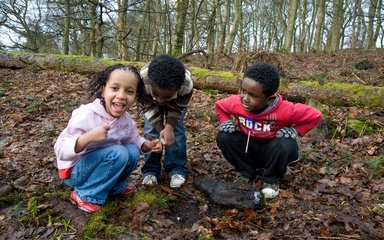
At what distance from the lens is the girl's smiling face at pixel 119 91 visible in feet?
8.04

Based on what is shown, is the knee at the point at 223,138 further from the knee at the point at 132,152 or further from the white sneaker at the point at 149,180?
the knee at the point at 132,152

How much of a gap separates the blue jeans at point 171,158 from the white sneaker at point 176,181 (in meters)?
0.07

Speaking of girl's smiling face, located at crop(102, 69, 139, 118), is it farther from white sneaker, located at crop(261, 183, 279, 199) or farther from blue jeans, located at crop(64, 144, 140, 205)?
white sneaker, located at crop(261, 183, 279, 199)

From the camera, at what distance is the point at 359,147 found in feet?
13.6

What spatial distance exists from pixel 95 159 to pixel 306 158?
260cm

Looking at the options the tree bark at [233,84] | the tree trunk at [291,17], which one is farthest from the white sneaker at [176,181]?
the tree trunk at [291,17]

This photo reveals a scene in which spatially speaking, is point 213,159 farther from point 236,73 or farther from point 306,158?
point 236,73

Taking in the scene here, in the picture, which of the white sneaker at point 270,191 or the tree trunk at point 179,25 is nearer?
the white sneaker at point 270,191

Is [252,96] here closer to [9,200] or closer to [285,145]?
[285,145]

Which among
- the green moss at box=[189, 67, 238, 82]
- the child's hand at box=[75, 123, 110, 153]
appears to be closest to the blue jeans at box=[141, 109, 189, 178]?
the child's hand at box=[75, 123, 110, 153]

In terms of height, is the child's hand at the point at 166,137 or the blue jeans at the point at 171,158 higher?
the child's hand at the point at 166,137

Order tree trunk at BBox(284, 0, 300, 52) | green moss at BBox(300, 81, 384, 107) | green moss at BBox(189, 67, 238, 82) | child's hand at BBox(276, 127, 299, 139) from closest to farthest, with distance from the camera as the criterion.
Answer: child's hand at BBox(276, 127, 299, 139), green moss at BBox(300, 81, 384, 107), green moss at BBox(189, 67, 238, 82), tree trunk at BBox(284, 0, 300, 52)

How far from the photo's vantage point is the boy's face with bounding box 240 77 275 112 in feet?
9.55

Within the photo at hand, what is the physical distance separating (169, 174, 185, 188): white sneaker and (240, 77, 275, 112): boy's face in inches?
38.2
